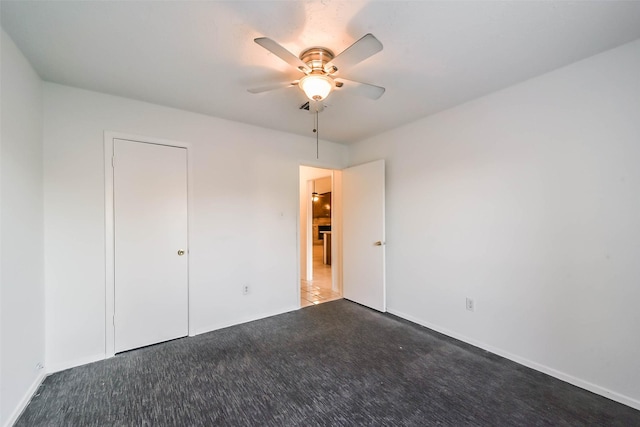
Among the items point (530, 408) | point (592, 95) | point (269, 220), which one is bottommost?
point (530, 408)

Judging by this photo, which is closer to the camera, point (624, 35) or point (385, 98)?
point (624, 35)

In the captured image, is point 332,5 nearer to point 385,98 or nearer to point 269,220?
point 385,98

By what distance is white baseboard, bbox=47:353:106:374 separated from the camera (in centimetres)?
220

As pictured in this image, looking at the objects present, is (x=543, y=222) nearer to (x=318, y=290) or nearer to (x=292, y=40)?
(x=292, y=40)

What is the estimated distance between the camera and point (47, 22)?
1573 millimetres

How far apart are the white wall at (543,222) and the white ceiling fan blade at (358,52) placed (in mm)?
1702

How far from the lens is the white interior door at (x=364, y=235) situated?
11.6ft

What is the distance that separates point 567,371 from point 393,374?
4.42ft

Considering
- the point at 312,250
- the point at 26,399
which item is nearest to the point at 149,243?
the point at 26,399

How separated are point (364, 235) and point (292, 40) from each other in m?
2.66

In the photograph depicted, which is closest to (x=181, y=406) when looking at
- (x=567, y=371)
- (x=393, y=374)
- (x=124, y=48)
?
(x=393, y=374)

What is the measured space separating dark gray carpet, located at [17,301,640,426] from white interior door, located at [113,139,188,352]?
0.24 meters

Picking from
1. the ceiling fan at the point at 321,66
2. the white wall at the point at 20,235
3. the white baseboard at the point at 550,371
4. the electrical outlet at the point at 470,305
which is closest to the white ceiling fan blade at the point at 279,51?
the ceiling fan at the point at 321,66

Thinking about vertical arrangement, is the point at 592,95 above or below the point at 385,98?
below
